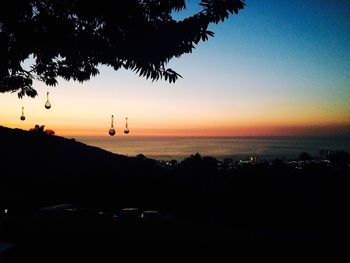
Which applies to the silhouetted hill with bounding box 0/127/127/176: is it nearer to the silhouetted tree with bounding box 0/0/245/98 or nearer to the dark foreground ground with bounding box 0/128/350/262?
the dark foreground ground with bounding box 0/128/350/262

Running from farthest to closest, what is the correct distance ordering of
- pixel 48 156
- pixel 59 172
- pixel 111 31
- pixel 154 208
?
pixel 48 156, pixel 59 172, pixel 154 208, pixel 111 31

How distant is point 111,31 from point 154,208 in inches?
602

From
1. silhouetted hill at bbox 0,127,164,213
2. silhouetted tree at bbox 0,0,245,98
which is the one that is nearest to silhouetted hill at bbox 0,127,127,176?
silhouetted hill at bbox 0,127,164,213

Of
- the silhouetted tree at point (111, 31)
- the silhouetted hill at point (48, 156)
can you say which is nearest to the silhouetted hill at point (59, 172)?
the silhouetted hill at point (48, 156)

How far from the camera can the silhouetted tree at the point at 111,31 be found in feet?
16.5

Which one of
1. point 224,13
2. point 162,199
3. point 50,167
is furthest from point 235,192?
point 224,13

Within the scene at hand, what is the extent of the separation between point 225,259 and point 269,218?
7.25m

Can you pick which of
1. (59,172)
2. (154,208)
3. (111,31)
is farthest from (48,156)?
(111,31)

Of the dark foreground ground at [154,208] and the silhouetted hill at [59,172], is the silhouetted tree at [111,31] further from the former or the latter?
the silhouetted hill at [59,172]

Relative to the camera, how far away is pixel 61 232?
40.9ft

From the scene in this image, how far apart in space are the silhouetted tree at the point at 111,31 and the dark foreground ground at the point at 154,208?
4.48 m

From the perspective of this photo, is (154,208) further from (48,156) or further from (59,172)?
(48,156)

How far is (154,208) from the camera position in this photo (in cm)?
1944

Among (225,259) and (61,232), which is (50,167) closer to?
(61,232)
